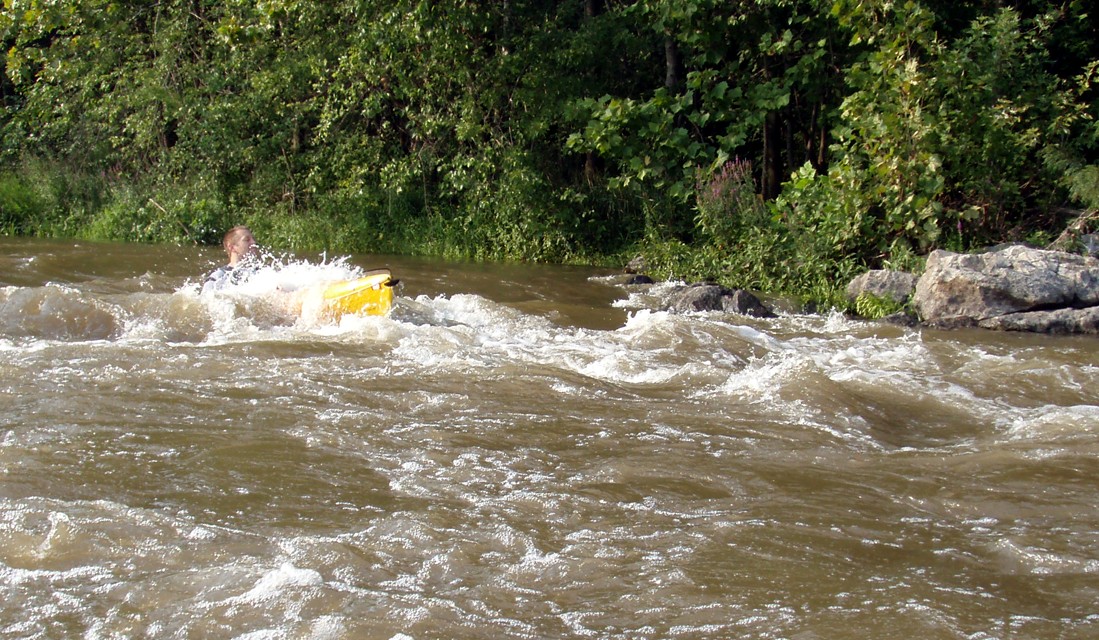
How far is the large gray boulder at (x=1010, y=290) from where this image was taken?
926cm

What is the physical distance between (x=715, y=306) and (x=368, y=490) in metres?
5.76

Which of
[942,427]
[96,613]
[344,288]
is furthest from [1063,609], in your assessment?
[344,288]

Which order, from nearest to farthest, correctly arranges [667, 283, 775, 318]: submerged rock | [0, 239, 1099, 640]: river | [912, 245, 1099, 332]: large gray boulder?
1. [0, 239, 1099, 640]: river
2. [912, 245, 1099, 332]: large gray boulder
3. [667, 283, 775, 318]: submerged rock

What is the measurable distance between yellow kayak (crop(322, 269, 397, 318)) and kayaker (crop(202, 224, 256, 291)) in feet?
4.73

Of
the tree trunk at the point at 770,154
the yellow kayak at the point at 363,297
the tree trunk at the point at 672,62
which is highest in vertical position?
the tree trunk at the point at 672,62

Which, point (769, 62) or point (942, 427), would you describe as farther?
point (769, 62)

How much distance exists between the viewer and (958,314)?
9.34 meters

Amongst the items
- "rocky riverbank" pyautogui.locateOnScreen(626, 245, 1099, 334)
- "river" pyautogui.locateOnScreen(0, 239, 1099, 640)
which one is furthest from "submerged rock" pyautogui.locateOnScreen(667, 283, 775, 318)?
"river" pyautogui.locateOnScreen(0, 239, 1099, 640)

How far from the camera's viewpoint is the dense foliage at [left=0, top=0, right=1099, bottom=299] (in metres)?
11.1

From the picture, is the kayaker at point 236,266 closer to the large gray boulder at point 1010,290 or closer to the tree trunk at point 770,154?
the large gray boulder at point 1010,290

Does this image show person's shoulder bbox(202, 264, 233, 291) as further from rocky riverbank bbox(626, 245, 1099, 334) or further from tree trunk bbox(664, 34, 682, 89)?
tree trunk bbox(664, 34, 682, 89)

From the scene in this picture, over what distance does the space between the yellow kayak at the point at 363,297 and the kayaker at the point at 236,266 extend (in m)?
1.44

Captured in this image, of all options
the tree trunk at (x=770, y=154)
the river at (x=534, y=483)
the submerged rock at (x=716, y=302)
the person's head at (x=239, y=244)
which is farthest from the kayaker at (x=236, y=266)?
the tree trunk at (x=770, y=154)

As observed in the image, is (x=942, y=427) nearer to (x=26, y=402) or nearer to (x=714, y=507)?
(x=714, y=507)
